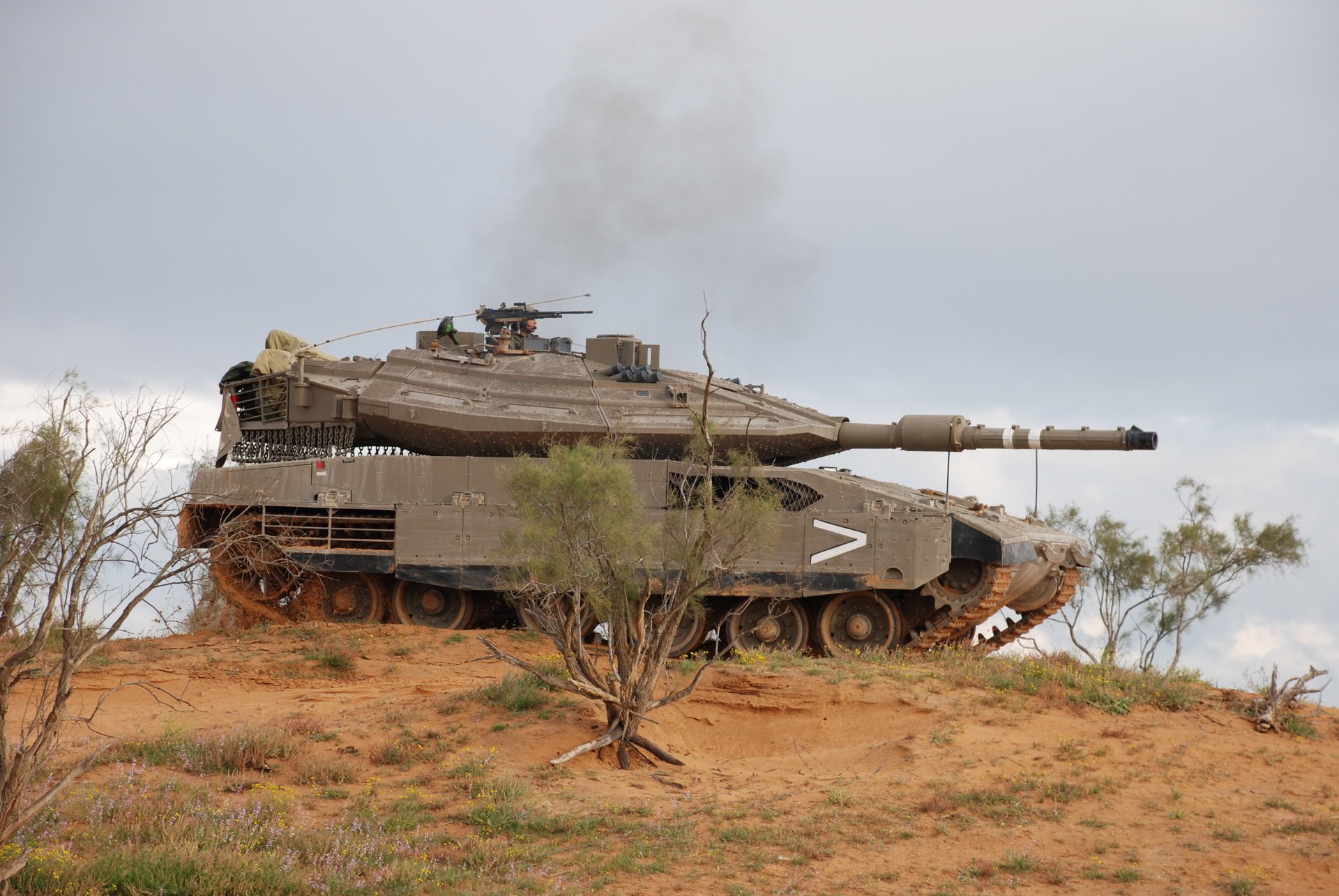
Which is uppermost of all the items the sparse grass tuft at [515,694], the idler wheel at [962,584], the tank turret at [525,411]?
the tank turret at [525,411]

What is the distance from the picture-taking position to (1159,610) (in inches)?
938

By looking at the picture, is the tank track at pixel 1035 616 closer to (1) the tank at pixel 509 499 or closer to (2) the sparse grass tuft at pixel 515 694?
(1) the tank at pixel 509 499

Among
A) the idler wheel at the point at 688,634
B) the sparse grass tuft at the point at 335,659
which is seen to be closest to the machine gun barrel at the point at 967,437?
the idler wheel at the point at 688,634

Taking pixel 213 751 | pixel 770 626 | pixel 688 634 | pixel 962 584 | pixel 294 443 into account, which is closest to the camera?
pixel 213 751

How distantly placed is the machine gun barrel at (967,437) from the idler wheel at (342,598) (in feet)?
21.6

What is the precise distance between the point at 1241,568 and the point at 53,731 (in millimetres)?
20264

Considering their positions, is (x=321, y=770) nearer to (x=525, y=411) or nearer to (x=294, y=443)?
(x=525, y=411)

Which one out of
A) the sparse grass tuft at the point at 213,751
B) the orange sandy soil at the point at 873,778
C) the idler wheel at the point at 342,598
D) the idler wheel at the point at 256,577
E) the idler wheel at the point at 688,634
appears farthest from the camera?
the idler wheel at the point at 342,598

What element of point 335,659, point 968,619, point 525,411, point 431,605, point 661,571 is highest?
point 525,411

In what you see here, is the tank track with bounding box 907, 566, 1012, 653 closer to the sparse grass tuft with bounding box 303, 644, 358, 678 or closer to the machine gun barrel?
the machine gun barrel

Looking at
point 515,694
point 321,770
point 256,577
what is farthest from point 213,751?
point 256,577

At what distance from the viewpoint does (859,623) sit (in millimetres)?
16344

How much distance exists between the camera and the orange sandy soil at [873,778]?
27.1 feet

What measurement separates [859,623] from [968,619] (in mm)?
1326
